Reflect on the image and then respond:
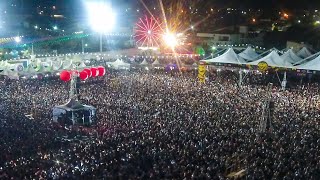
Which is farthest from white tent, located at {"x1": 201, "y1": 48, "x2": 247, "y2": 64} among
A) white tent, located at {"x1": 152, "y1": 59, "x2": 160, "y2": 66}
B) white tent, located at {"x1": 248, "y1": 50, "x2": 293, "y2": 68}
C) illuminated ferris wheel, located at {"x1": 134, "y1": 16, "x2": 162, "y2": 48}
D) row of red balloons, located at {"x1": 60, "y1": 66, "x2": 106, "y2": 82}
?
illuminated ferris wheel, located at {"x1": 134, "y1": 16, "x2": 162, "y2": 48}

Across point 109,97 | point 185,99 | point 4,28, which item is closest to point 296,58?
point 185,99

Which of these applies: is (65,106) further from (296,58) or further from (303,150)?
(296,58)

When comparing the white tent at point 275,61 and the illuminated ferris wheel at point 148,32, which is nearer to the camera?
the white tent at point 275,61

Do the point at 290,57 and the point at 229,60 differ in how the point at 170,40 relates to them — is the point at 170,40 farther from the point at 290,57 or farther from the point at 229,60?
the point at 290,57

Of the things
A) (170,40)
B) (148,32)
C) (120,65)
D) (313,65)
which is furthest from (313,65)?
(148,32)

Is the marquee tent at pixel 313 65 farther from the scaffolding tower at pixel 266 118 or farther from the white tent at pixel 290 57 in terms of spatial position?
the scaffolding tower at pixel 266 118

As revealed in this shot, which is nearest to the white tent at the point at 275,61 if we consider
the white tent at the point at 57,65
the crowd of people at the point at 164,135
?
the crowd of people at the point at 164,135
